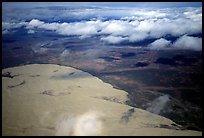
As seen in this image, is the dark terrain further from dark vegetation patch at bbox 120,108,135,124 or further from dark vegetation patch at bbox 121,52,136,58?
dark vegetation patch at bbox 120,108,135,124

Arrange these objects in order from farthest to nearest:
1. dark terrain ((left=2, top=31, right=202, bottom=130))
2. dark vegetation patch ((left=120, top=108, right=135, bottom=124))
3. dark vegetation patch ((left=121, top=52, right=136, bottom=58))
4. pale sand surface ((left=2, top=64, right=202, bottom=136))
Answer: dark vegetation patch ((left=121, top=52, right=136, bottom=58)) < dark terrain ((left=2, top=31, right=202, bottom=130)) < dark vegetation patch ((left=120, top=108, right=135, bottom=124)) < pale sand surface ((left=2, top=64, right=202, bottom=136))

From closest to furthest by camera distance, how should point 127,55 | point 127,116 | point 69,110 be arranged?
point 127,116, point 69,110, point 127,55

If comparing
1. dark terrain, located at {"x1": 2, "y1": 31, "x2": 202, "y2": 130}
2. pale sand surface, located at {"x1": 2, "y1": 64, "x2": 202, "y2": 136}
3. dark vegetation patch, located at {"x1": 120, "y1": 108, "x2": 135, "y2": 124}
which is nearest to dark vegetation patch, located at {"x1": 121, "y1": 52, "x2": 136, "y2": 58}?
dark terrain, located at {"x1": 2, "y1": 31, "x2": 202, "y2": 130}

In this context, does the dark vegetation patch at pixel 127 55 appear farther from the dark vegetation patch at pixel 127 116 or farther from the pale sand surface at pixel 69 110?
the dark vegetation patch at pixel 127 116

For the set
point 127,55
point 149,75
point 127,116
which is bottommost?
point 127,55

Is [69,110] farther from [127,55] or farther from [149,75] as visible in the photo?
[127,55]

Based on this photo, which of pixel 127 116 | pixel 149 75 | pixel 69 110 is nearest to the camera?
pixel 127 116

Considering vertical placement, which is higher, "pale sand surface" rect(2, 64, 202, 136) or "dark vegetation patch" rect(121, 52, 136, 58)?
"pale sand surface" rect(2, 64, 202, 136)

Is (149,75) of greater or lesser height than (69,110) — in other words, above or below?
below

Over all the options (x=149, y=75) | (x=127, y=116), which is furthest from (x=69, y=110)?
(x=149, y=75)

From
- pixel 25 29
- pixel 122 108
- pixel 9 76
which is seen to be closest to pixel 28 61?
pixel 9 76
